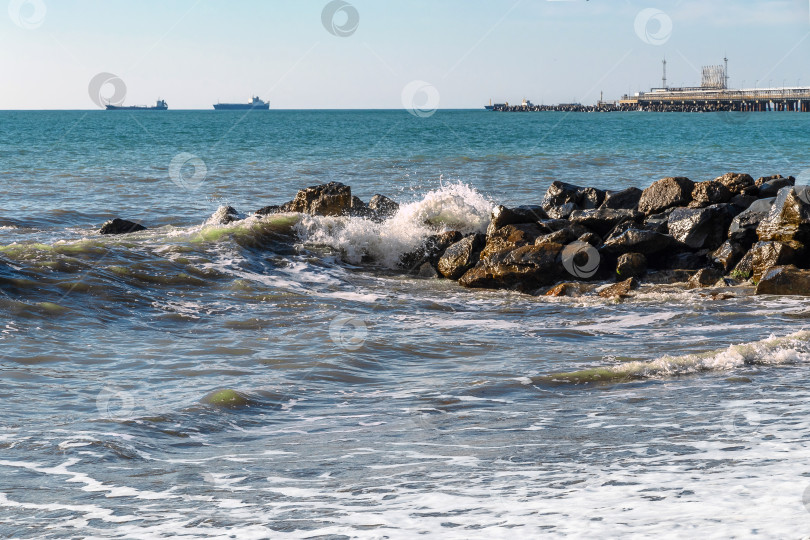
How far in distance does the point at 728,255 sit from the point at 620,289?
2.25 m

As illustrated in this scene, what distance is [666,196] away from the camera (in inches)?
653

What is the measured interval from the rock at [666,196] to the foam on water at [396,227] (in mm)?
3354

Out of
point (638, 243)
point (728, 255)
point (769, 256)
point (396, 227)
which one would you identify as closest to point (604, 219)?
point (638, 243)

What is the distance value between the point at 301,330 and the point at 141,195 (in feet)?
61.3

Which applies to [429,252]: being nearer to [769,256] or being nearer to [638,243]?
[638,243]

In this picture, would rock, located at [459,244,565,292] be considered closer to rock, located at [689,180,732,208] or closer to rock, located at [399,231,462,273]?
rock, located at [399,231,462,273]

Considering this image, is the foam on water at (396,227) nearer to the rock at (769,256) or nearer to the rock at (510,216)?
the rock at (510,216)

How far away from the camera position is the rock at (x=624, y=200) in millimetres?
17062

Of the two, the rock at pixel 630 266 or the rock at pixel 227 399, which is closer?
the rock at pixel 227 399

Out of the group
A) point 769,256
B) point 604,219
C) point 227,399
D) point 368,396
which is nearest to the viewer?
point 227,399

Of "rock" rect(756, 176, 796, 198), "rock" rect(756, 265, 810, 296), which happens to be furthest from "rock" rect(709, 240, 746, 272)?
"rock" rect(756, 176, 796, 198)

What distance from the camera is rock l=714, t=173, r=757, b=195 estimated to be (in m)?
16.2

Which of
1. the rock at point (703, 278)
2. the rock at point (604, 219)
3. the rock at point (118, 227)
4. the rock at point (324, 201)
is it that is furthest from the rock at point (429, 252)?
the rock at point (118, 227)

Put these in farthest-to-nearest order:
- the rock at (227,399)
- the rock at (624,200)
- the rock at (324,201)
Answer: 1. the rock at (324,201)
2. the rock at (624,200)
3. the rock at (227,399)
